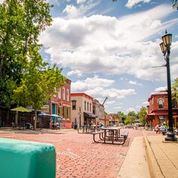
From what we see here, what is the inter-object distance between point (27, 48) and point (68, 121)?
20.4 m

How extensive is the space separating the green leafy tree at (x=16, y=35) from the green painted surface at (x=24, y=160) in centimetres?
3021

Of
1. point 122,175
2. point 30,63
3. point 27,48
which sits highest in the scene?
point 27,48

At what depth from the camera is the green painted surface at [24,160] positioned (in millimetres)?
3381

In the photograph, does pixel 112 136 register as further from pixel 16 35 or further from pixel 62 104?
pixel 62 104

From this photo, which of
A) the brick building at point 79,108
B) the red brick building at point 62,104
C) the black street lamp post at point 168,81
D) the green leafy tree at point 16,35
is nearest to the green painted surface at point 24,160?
the black street lamp post at point 168,81

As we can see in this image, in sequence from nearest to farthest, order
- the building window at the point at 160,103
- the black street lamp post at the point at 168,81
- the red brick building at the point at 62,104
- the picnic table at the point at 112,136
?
the black street lamp post at the point at 168,81 → the picnic table at the point at 112,136 → the red brick building at the point at 62,104 → the building window at the point at 160,103

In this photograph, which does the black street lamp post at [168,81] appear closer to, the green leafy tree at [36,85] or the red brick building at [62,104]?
the green leafy tree at [36,85]

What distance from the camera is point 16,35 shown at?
1341 inches

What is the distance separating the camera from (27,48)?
116 ft

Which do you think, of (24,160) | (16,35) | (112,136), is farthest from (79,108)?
(24,160)


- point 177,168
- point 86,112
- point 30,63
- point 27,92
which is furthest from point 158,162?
point 86,112

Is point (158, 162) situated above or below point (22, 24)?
below

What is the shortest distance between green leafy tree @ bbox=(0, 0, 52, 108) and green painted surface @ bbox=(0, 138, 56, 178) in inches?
1189

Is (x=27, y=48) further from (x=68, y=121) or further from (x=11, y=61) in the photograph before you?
(x=68, y=121)
